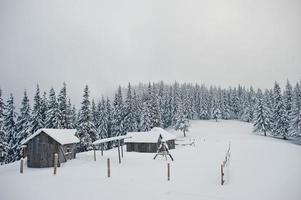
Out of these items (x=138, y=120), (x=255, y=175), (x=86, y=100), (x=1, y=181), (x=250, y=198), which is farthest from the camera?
(x=138, y=120)

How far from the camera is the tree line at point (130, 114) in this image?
1797 inches

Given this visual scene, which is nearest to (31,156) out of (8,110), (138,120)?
(8,110)

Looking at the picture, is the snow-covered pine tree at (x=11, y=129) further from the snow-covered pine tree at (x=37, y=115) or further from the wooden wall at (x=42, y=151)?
the wooden wall at (x=42, y=151)

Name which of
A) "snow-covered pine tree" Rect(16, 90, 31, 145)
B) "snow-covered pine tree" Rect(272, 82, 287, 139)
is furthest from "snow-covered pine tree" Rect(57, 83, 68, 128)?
"snow-covered pine tree" Rect(272, 82, 287, 139)

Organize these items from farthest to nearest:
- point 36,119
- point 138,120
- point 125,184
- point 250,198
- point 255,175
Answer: point 138,120, point 36,119, point 255,175, point 125,184, point 250,198

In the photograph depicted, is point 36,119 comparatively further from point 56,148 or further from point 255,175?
point 255,175

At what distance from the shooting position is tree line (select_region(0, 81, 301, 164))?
45.6m

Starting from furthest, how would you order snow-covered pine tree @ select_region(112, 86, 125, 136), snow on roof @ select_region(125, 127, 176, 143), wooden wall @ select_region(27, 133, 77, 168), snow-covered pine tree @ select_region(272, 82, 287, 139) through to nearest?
snow-covered pine tree @ select_region(112, 86, 125, 136), snow-covered pine tree @ select_region(272, 82, 287, 139), snow on roof @ select_region(125, 127, 176, 143), wooden wall @ select_region(27, 133, 77, 168)

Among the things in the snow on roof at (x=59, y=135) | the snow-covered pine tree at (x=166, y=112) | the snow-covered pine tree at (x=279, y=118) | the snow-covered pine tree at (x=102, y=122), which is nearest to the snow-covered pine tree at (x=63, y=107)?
the snow on roof at (x=59, y=135)

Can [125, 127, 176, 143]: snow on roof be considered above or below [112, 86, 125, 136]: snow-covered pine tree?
below

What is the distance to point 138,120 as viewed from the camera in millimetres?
71875

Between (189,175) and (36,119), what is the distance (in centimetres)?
3720

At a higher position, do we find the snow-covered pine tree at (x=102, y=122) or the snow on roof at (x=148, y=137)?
the snow-covered pine tree at (x=102, y=122)

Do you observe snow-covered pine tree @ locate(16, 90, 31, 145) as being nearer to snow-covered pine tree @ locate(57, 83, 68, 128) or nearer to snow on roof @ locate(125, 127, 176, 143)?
snow-covered pine tree @ locate(57, 83, 68, 128)
